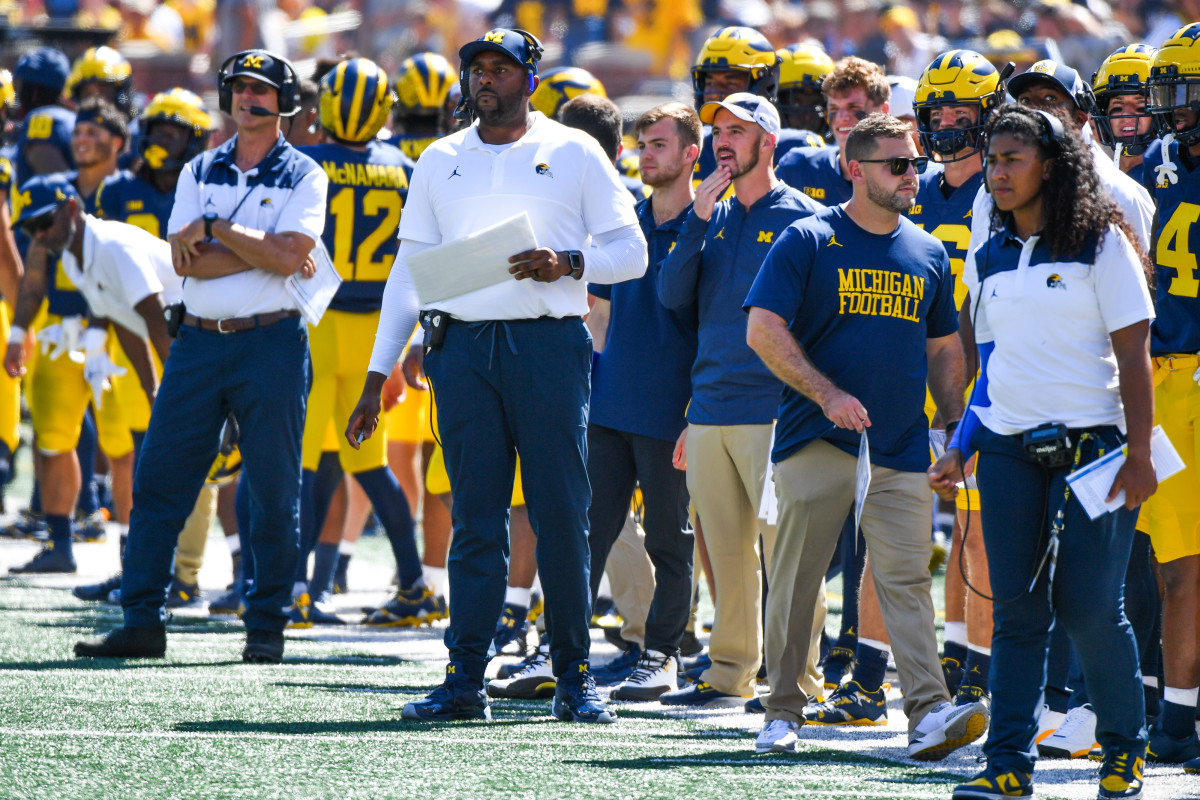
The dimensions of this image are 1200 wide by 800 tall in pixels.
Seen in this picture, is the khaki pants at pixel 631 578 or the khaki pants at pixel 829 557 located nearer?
the khaki pants at pixel 829 557

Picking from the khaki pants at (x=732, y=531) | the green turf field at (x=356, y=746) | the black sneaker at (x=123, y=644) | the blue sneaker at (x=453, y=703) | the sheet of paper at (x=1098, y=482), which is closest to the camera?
the sheet of paper at (x=1098, y=482)

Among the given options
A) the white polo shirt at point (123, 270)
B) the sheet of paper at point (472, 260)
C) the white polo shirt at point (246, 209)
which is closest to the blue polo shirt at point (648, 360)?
the sheet of paper at point (472, 260)

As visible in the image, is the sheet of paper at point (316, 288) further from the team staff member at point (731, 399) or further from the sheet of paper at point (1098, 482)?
the sheet of paper at point (1098, 482)

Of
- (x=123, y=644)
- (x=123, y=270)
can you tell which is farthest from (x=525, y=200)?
(x=123, y=270)

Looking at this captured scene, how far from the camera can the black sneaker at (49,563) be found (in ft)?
31.6

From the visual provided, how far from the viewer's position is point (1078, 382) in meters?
4.42

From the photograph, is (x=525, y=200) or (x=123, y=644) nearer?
(x=525, y=200)

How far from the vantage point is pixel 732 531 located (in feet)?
20.3

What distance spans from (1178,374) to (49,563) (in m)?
6.69

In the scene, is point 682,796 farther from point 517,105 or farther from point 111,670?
point 111,670

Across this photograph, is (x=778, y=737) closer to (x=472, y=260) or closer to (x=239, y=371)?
(x=472, y=260)

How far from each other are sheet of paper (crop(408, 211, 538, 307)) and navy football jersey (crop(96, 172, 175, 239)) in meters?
3.74

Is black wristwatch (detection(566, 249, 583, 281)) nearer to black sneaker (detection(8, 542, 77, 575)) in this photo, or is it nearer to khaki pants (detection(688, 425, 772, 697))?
khaki pants (detection(688, 425, 772, 697))

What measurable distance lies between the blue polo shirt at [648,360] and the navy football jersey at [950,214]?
3.12ft
